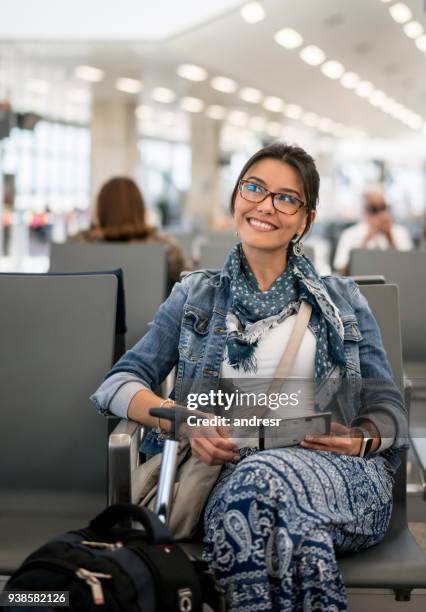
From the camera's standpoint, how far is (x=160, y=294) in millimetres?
4309

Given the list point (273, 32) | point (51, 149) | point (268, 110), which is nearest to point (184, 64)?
point (273, 32)

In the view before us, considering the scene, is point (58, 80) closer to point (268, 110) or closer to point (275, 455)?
point (268, 110)

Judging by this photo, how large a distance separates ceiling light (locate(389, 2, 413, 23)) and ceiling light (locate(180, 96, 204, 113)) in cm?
770

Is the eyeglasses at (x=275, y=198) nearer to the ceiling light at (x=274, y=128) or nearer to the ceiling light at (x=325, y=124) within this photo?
the ceiling light at (x=325, y=124)

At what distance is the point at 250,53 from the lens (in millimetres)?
13656

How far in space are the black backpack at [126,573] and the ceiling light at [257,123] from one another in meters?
24.1

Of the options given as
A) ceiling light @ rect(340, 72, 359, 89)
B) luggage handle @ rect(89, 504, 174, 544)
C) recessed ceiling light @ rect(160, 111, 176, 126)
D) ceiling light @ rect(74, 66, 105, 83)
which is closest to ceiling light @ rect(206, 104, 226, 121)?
recessed ceiling light @ rect(160, 111, 176, 126)

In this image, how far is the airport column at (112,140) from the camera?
19.5 m

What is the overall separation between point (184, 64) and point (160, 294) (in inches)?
408

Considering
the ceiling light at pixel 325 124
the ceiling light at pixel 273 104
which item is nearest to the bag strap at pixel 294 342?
the ceiling light at pixel 273 104

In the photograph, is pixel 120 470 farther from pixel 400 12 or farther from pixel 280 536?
pixel 400 12

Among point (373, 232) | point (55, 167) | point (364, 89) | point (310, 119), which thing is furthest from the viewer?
point (310, 119)

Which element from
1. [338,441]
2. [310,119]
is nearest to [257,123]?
[310,119]

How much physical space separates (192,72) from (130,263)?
11373 millimetres
